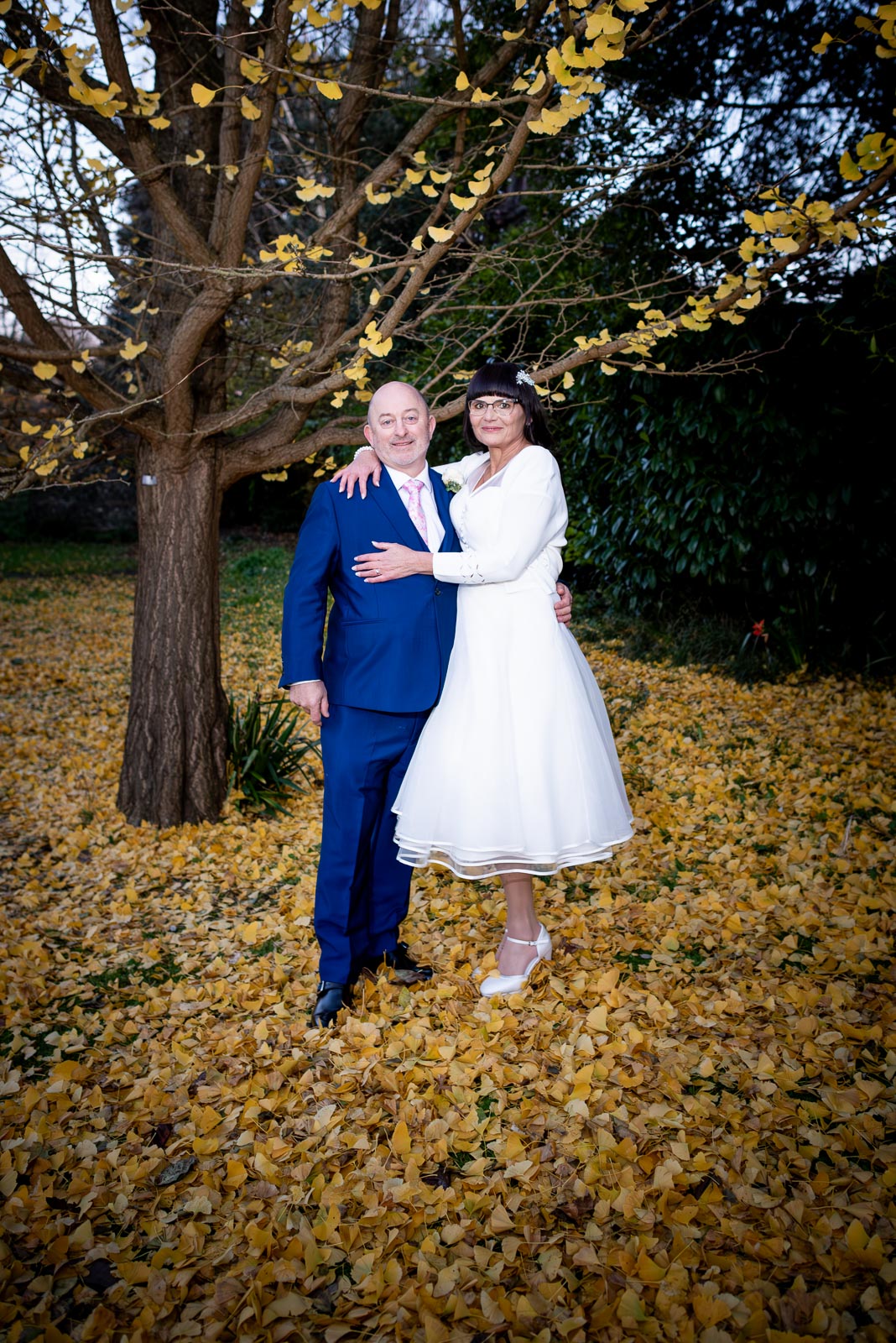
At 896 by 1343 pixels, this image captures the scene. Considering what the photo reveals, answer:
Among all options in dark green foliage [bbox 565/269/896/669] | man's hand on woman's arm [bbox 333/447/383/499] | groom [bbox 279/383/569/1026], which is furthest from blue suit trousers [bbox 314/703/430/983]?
dark green foliage [bbox 565/269/896/669]

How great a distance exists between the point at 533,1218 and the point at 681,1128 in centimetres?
51

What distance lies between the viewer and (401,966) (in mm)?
3195

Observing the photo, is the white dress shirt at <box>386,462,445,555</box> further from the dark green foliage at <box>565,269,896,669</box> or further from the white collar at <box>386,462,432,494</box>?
the dark green foliage at <box>565,269,896,669</box>

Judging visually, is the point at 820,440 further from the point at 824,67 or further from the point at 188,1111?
the point at 188,1111

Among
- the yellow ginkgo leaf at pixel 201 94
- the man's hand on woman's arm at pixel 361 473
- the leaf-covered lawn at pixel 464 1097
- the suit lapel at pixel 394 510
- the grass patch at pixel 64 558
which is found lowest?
the leaf-covered lawn at pixel 464 1097

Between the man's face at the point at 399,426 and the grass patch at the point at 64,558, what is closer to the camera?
the man's face at the point at 399,426

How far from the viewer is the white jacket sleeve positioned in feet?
8.44

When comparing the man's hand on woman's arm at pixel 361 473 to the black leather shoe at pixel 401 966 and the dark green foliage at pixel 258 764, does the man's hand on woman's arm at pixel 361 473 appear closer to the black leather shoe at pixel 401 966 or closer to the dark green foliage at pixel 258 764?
the black leather shoe at pixel 401 966

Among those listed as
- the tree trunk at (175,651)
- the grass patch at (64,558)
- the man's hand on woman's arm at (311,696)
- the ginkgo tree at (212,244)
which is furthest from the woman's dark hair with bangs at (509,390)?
the grass patch at (64,558)

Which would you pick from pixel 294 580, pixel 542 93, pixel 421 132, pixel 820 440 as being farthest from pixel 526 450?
pixel 820 440

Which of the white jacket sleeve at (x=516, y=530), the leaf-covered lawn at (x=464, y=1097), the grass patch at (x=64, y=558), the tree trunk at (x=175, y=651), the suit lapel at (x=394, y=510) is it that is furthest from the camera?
the grass patch at (x=64, y=558)

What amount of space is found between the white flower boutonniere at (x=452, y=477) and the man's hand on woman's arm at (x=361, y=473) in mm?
332

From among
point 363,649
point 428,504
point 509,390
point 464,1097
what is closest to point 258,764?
point 363,649

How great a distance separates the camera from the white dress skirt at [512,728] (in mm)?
2602
